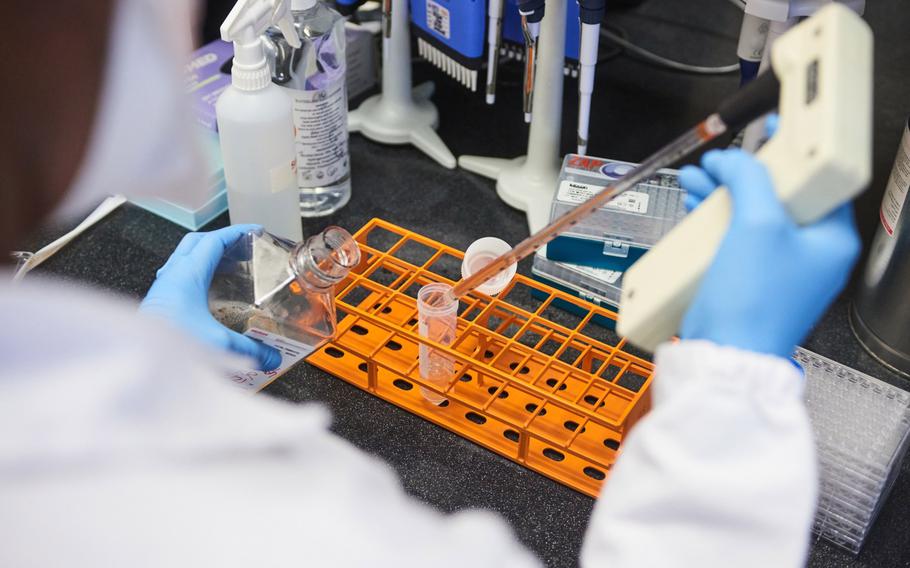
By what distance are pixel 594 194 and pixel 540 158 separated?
0.48ft

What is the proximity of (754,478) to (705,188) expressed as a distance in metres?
0.18

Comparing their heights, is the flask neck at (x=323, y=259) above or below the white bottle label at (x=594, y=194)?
above

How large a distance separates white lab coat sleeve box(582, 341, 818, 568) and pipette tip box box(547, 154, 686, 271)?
0.42 m

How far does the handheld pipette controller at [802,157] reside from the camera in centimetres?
40

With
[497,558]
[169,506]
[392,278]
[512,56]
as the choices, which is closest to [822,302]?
[497,558]

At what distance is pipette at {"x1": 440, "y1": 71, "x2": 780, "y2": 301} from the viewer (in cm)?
49

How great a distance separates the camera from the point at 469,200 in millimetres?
1010

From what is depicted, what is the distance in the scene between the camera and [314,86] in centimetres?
89

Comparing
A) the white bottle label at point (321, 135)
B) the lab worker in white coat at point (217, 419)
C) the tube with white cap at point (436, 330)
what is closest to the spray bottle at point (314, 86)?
the white bottle label at point (321, 135)

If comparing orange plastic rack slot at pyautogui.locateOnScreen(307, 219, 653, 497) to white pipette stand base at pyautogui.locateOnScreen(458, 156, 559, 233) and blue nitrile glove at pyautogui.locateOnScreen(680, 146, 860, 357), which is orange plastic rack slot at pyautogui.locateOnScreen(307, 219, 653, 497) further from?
blue nitrile glove at pyautogui.locateOnScreen(680, 146, 860, 357)

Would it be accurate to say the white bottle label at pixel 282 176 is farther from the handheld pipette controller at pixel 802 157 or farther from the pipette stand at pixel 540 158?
the handheld pipette controller at pixel 802 157

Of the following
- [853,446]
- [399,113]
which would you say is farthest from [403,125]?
[853,446]

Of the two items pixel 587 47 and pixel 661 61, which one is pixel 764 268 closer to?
pixel 587 47

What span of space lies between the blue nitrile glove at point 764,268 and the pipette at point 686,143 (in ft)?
0.16
